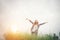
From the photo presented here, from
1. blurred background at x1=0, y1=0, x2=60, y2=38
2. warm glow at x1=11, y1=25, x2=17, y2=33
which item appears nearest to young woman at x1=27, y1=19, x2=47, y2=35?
blurred background at x1=0, y1=0, x2=60, y2=38

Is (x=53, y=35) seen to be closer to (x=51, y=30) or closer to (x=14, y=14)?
(x=51, y=30)

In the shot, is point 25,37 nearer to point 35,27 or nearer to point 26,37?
point 26,37

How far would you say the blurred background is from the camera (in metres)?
1.61

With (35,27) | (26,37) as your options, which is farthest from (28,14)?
(26,37)

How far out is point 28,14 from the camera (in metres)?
1.66

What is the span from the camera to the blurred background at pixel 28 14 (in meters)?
1.61

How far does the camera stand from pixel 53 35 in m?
1.68

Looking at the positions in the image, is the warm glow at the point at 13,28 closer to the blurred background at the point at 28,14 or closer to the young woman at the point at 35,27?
the blurred background at the point at 28,14

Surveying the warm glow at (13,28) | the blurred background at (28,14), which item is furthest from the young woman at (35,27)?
the warm glow at (13,28)

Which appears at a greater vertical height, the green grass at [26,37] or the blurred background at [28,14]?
the blurred background at [28,14]

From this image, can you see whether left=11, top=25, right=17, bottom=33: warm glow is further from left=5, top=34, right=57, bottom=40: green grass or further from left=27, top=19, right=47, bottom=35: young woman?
left=27, top=19, right=47, bottom=35: young woman

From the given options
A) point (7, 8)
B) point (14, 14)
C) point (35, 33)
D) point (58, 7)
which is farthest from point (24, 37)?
point (58, 7)

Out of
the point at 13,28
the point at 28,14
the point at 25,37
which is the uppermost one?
the point at 28,14

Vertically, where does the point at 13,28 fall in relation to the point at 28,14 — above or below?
below
